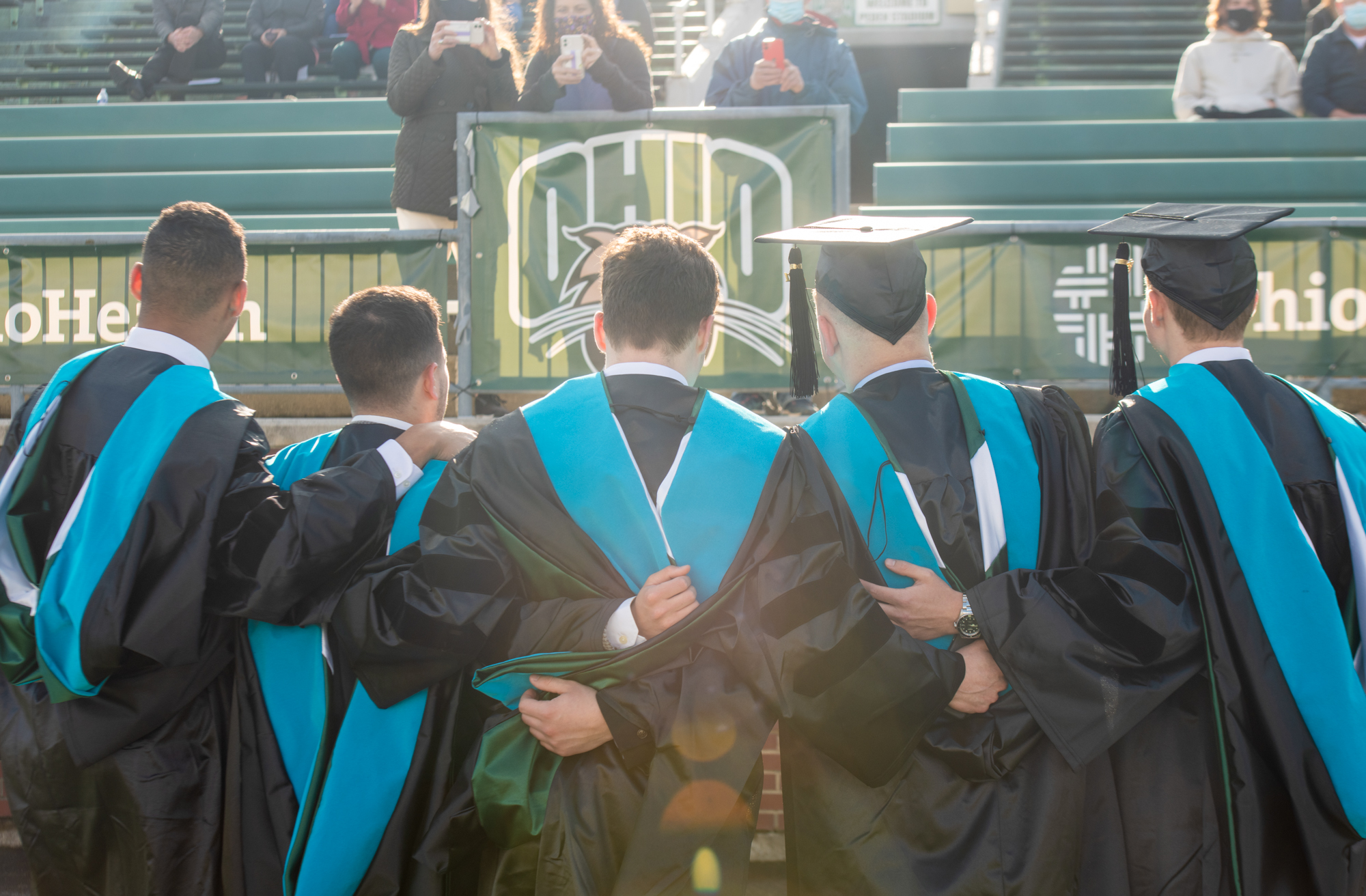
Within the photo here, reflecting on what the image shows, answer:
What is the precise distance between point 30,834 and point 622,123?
3552 millimetres

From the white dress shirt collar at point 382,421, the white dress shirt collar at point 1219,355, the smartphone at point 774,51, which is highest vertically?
the smartphone at point 774,51

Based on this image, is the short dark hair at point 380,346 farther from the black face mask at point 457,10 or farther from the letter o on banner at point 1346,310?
the letter o on banner at point 1346,310

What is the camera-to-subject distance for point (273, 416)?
18.2 ft

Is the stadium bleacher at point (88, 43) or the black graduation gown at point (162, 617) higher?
the stadium bleacher at point (88, 43)

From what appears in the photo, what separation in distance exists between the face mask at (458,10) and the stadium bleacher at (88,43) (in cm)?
610

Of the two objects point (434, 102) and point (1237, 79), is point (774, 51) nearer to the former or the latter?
point (434, 102)

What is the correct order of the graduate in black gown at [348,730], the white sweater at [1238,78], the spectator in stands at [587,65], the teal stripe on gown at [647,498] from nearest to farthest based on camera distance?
the teal stripe on gown at [647,498] < the graduate in black gown at [348,730] < the spectator in stands at [587,65] < the white sweater at [1238,78]

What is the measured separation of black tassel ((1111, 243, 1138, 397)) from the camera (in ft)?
8.93

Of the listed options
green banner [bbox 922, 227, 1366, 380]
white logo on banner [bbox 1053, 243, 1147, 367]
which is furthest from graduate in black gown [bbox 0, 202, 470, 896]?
white logo on banner [bbox 1053, 243, 1147, 367]

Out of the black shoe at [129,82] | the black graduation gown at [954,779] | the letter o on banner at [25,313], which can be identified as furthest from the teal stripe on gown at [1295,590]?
the black shoe at [129,82]

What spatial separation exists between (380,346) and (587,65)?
9.26 feet

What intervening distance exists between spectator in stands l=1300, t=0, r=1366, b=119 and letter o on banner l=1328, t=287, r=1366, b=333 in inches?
140

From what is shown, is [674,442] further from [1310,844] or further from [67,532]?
[1310,844]

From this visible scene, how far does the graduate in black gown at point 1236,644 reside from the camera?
2230 mm
